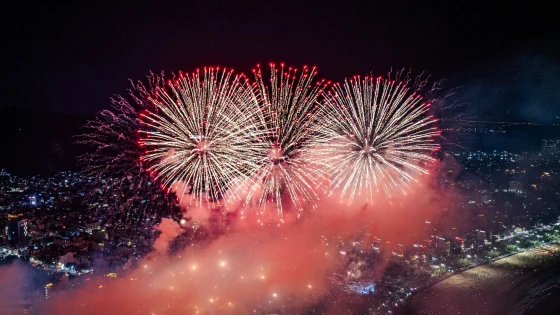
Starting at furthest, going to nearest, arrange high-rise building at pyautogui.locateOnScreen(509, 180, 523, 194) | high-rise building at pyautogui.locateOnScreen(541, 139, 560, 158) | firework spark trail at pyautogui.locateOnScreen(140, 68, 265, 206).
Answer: high-rise building at pyautogui.locateOnScreen(541, 139, 560, 158) < high-rise building at pyautogui.locateOnScreen(509, 180, 523, 194) < firework spark trail at pyautogui.locateOnScreen(140, 68, 265, 206)

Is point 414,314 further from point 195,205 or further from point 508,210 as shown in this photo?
point 508,210

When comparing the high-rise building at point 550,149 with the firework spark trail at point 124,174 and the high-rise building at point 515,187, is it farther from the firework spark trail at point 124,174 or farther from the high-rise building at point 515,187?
the firework spark trail at point 124,174

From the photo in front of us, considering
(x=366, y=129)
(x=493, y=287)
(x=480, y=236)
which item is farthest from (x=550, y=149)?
(x=366, y=129)

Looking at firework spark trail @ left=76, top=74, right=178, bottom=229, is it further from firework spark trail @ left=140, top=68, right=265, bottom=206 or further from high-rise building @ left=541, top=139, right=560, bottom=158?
high-rise building @ left=541, top=139, right=560, bottom=158

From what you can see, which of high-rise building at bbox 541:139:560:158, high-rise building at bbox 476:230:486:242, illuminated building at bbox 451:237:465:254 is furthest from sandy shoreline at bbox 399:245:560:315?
high-rise building at bbox 541:139:560:158

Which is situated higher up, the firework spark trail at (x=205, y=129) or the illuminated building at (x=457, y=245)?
the firework spark trail at (x=205, y=129)

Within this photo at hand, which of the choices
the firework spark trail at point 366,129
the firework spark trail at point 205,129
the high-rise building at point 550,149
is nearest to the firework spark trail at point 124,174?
the firework spark trail at point 205,129
